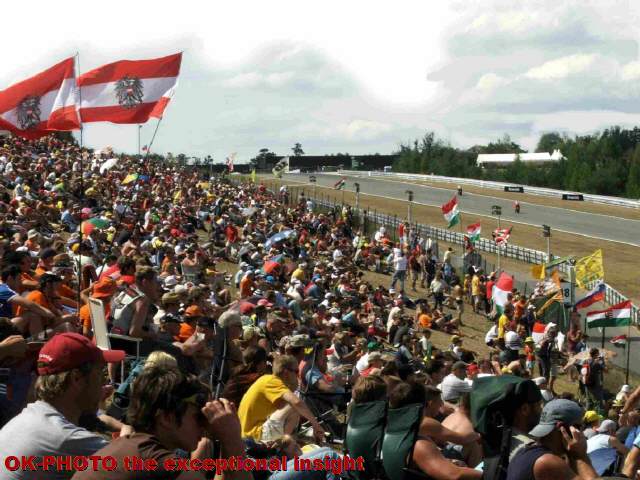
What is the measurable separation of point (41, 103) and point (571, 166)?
390 ft

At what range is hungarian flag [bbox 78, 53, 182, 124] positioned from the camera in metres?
16.0

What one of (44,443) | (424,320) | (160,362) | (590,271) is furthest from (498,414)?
(590,271)

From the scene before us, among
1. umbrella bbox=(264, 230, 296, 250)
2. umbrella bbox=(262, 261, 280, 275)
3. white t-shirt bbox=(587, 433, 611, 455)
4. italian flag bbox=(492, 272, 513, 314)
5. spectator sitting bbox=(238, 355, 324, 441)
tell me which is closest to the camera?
spectator sitting bbox=(238, 355, 324, 441)

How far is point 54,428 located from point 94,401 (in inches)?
14.0

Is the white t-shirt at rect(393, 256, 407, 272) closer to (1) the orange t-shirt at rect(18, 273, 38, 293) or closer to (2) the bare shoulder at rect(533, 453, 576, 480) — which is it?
(1) the orange t-shirt at rect(18, 273, 38, 293)

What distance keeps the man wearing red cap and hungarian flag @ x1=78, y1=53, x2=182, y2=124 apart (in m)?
12.1

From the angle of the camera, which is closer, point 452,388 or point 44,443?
point 44,443

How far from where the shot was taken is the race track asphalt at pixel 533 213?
221 ft

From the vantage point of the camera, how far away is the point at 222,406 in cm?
448

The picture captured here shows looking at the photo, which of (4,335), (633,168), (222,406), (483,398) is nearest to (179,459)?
(222,406)

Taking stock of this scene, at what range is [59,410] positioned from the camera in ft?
14.3

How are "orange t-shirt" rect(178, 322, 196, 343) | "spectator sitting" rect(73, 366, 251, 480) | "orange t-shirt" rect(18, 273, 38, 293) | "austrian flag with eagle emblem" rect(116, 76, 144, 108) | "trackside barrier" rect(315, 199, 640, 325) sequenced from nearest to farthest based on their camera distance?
"spectator sitting" rect(73, 366, 251, 480) < "orange t-shirt" rect(18, 273, 38, 293) < "orange t-shirt" rect(178, 322, 196, 343) < "austrian flag with eagle emblem" rect(116, 76, 144, 108) < "trackside barrier" rect(315, 199, 640, 325)

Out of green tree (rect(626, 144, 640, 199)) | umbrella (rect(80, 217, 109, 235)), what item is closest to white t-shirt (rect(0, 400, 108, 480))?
umbrella (rect(80, 217, 109, 235))

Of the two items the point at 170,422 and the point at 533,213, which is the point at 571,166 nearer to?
the point at 533,213
